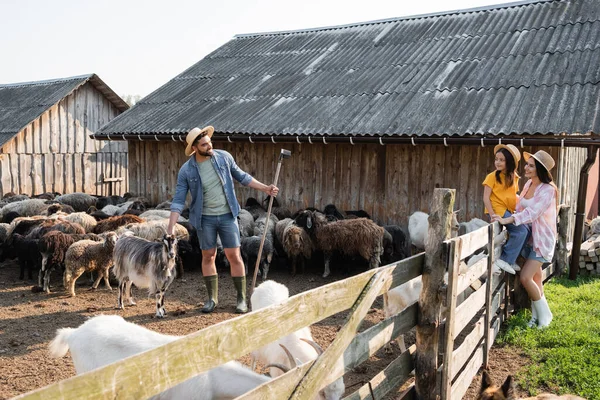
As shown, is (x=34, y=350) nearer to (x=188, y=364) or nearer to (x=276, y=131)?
(x=188, y=364)

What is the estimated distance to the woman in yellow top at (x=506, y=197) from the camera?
6570 mm

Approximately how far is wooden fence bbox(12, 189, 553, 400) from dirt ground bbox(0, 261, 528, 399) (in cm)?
57

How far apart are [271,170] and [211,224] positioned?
573 cm

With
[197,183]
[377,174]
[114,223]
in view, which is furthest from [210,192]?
[377,174]

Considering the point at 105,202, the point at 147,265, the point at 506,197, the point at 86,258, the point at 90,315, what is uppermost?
the point at 506,197

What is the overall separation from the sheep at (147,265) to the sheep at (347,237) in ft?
11.1

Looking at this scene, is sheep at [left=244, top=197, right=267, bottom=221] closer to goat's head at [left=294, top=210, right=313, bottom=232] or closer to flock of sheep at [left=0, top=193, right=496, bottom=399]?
flock of sheep at [left=0, top=193, right=496, bottom=399]

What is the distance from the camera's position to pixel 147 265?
774cm

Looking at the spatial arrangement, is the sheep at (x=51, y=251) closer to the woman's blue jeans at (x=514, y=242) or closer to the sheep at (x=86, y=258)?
the sheep at (x=86, y=258)

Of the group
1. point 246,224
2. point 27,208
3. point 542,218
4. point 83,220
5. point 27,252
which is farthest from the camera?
point 27,208

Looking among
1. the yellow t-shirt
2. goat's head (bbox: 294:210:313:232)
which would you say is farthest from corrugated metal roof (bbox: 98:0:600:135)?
the yellow t-shirt

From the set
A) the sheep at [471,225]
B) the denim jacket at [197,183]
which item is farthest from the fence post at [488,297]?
the sheep at [471,225]

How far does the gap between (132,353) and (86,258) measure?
5.71 m

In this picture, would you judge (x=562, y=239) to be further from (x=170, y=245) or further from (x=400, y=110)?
(x=170, y=245)
